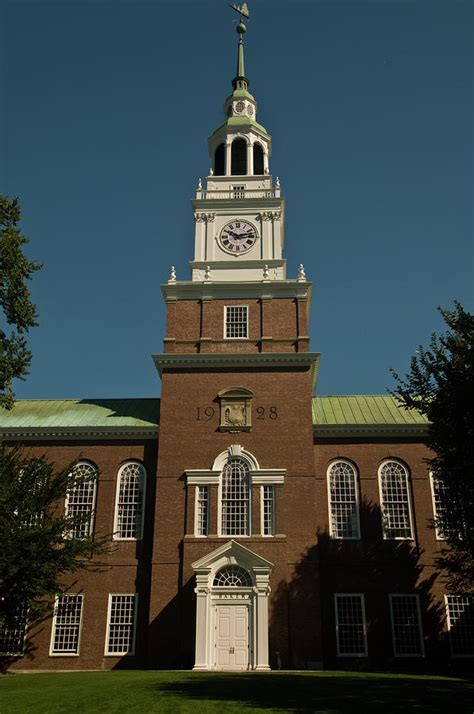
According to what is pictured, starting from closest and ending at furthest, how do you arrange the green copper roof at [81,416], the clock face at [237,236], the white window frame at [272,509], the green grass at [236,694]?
the green grass at [236,694], the white window frame at [272,509], the green copper roof at [81,416], the clock face at [237,236]

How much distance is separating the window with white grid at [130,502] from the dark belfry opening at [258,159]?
18.0 metres

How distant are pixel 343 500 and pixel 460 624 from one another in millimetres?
7020

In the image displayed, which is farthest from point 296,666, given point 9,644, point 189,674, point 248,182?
point 248,182

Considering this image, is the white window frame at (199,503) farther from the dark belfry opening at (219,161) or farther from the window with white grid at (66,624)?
the dark belfry opening at (219,161)

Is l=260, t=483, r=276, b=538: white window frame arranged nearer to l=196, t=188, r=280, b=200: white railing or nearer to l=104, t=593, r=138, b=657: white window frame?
l=104, t=593, r=138, b=657: white window frame

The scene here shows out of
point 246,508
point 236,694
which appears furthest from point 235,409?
point 236,694

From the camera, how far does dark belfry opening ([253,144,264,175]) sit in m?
40.1

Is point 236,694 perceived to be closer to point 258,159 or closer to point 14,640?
point 14,640

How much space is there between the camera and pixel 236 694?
1761 centimetres

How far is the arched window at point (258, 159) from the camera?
40.1m

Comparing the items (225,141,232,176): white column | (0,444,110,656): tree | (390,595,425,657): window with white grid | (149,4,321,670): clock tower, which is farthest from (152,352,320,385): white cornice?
(225,141,232,176): white column

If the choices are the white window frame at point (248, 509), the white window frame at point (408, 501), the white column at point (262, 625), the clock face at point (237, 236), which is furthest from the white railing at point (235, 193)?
the white column at point (262, 625)

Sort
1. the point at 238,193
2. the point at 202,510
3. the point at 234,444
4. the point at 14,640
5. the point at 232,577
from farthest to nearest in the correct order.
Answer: the point at 238,193 < the point at 234,444 < the point at 202,510 < the point at 14,640 < the point at 232,577

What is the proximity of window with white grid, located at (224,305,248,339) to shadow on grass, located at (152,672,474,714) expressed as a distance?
53.7 feet
